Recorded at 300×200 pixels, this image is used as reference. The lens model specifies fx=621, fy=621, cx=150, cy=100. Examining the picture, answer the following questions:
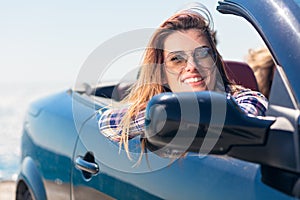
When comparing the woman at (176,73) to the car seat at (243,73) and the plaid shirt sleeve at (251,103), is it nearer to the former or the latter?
the plaid shirt sleeve at (251,103)

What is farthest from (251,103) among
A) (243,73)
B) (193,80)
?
(243,73)

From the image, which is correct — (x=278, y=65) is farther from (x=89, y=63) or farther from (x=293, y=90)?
(x=89, y=63)

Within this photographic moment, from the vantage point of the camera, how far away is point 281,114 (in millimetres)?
1560

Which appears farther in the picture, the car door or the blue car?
the car door

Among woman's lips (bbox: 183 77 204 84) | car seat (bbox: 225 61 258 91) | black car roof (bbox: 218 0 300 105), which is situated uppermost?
black car roof (bbox: 218 0 300 105)

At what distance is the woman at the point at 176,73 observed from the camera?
6.64 ft

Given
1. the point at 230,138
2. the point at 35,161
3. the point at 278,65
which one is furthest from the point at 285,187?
the point at 35,161

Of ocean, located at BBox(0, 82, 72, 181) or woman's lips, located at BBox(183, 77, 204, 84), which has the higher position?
woman's lips, located at BBox(183, 77, 204, 84)

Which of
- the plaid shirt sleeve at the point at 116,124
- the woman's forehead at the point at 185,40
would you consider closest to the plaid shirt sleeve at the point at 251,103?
the woman's forehead at the point at 185,40

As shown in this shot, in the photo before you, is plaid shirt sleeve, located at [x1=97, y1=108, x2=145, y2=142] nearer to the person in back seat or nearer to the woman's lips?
the woman's lips

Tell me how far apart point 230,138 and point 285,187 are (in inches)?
7.1

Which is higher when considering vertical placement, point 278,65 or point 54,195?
point 278,65

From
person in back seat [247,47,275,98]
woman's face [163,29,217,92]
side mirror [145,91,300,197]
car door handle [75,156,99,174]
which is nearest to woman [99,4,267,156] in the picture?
woman's face [163,29,217,92]

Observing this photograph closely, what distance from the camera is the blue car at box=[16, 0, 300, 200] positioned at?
1.49 meters
